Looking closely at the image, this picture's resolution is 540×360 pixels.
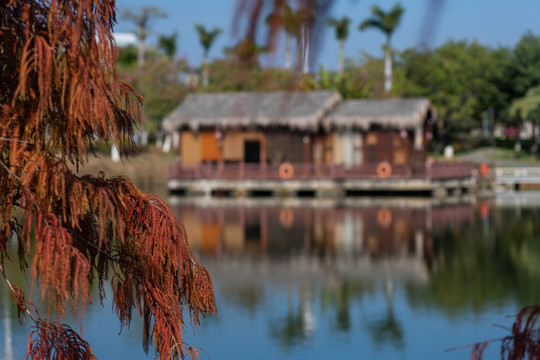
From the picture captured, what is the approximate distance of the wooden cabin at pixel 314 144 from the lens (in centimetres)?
3231

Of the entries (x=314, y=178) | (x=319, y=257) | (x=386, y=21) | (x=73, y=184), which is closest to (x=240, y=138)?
(x=314, y=178)

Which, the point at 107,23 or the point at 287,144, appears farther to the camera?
the point at 287,144

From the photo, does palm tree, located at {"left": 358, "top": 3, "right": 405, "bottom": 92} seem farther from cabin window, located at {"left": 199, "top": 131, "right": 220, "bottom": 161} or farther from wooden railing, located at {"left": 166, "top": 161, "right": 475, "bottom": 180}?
cabin window, located at {"left": 199, "top": 131, "right": 220, "bottom": 161}

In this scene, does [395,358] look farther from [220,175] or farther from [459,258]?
[220,175]

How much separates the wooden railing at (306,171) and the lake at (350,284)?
413cm

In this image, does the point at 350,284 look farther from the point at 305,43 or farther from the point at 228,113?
the point at 228,113

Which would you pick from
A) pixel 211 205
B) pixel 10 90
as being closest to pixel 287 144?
pixel 211 205

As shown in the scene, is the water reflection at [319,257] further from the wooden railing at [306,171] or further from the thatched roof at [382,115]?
the thatched roof at [382,115]

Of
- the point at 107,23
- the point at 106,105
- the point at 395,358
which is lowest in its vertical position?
the point at 395,358

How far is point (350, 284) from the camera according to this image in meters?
15.9

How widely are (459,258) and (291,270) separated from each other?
13.2ft

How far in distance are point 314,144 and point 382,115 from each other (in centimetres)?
321

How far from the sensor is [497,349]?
1151 cm

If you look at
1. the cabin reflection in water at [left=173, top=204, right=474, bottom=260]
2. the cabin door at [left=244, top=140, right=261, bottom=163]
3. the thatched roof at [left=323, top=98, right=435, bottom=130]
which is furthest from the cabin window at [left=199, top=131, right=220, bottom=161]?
the cabin reflection in water at [left=173, top=204, right=474, bottom=260]
